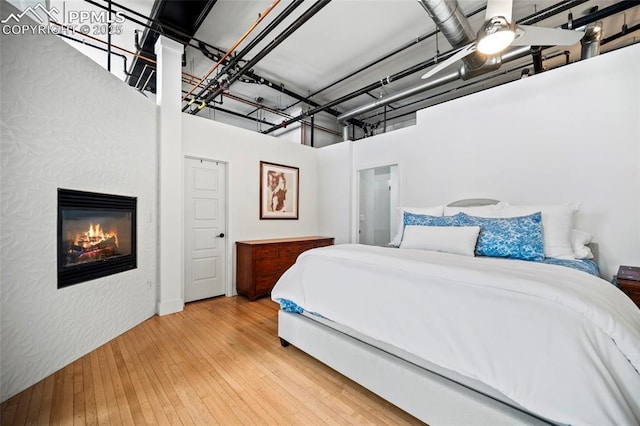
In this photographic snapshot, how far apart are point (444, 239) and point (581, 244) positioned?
119 cm

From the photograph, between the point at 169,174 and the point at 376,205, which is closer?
the point at 169,174

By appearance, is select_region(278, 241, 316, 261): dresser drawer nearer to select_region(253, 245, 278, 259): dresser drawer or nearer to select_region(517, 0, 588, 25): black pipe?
select_region(253, 245, 278, 259): dresser drawer

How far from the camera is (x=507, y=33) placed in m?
1.86

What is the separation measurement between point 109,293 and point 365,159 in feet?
13.1

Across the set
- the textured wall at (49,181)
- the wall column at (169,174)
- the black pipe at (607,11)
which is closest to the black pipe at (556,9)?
the black pipe at (607,11)

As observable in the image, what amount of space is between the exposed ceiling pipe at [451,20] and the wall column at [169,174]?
2.93 meters

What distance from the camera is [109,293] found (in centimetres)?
255

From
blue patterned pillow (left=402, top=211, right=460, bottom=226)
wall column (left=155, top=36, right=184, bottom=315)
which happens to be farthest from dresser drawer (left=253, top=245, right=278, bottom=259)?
blue patterned pillow (left=402, top=211, right=460, bottom=226)

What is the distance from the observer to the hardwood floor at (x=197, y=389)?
5.16 ft

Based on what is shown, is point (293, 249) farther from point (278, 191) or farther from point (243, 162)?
point (243, 162)

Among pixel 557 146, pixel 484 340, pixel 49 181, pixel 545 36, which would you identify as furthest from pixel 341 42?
pixel 484 340

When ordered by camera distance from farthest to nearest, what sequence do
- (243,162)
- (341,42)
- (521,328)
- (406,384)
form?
(243,162) < (341,42) < (406,384) < (521,328)

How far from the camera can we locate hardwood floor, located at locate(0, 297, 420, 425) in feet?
5.16

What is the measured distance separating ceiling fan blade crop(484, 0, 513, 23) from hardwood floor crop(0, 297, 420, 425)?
2.87 m
